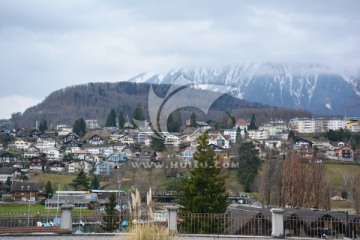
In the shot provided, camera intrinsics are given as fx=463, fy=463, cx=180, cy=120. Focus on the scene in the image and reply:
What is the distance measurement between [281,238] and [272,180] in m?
30.8

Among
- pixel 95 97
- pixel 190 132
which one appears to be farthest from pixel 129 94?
pixel 190 132

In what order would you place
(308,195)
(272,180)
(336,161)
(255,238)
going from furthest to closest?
(336,161) < (272,180) < (308,195) < (255,238)

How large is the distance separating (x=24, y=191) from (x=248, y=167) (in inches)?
1108

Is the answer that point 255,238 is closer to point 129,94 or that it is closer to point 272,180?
point 272,180

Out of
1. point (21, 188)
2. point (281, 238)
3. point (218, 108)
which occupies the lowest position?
point (21, 188)

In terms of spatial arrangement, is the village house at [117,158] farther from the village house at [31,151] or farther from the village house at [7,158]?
the village house at [7,158]

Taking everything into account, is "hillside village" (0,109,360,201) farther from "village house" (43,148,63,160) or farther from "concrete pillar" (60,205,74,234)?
"concrete pillar" (60,205,74,234)

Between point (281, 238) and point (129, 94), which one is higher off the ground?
point (129, 94)

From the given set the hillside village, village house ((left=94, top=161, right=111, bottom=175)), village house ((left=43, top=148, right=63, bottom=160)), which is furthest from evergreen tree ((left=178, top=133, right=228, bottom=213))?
village house ((left=43, top=148, right=63, bottom=160))

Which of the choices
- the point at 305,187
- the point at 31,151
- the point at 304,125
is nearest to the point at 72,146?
the point at 31,151

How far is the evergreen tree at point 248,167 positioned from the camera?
5697 cm

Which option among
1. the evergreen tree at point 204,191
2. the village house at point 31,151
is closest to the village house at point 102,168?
the village house at point 31,151

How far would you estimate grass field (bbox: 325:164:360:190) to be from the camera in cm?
5657

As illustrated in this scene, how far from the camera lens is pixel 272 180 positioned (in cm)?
4594
